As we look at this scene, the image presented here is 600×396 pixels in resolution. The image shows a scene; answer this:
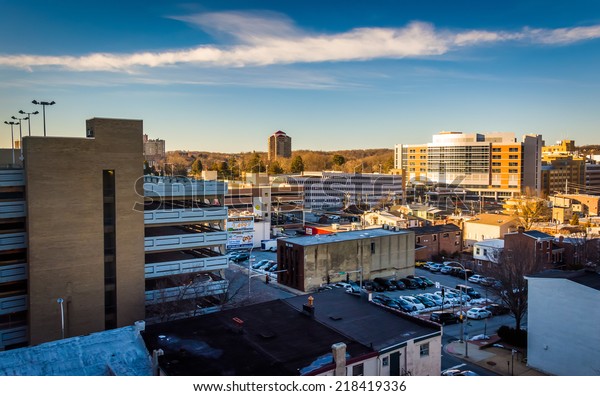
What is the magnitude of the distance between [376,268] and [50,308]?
12140mm

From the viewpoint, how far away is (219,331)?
28.1 feet

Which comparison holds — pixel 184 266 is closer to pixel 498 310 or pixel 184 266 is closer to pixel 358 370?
pixel 358 370

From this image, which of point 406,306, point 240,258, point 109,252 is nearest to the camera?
point 109,252

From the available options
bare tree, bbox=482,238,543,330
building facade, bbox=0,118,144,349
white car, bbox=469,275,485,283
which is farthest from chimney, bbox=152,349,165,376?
white car, bbox=469,275,485,283

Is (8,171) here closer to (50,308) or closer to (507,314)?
(50,308)

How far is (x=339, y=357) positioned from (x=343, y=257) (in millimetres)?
11649

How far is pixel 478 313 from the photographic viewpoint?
50.2ft

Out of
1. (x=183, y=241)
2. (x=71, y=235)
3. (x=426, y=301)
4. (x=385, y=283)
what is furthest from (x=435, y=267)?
(x=71, y=235)

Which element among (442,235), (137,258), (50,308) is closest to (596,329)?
(137,258)

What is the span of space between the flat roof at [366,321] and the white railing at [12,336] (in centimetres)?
599

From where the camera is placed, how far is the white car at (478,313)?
50.0 feet

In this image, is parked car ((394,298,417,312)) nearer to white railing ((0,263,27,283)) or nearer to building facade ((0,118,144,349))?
building facade ((0,118,144,349))

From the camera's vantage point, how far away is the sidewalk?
35.6ft

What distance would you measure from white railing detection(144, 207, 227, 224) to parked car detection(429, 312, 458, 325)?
6.76m
